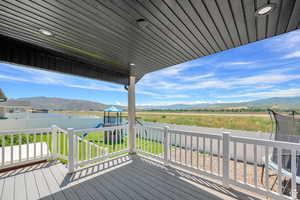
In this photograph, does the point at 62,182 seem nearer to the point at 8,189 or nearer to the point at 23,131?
the point at 8,189

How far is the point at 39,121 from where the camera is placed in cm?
736

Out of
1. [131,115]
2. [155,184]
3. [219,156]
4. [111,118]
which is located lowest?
[155,184]

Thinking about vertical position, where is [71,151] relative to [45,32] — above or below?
below

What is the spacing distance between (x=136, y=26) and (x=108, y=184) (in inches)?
110

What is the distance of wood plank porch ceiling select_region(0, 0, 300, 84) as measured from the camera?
1686 mm

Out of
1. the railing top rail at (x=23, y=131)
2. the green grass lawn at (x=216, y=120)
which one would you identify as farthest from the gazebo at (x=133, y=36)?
the green grass lawn at (x=216, y=120)

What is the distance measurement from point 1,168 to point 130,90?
3510 millimetres

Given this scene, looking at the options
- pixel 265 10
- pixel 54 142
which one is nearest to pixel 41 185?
pixel 54 142

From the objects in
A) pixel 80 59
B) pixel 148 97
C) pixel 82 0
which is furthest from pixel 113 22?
pixel 148 97

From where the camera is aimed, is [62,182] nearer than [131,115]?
Yes

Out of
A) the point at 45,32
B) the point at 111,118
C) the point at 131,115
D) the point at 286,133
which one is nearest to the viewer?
the point at 45,32

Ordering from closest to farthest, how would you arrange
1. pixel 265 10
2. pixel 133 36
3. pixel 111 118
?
pixel 265 10
pixel 133 36
pixel 111 118

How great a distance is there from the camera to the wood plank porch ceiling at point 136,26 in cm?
169

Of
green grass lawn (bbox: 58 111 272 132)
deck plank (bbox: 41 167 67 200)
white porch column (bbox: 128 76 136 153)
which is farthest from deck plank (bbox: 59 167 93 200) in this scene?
green grass lawn (bbox: 58 111 272 132)
